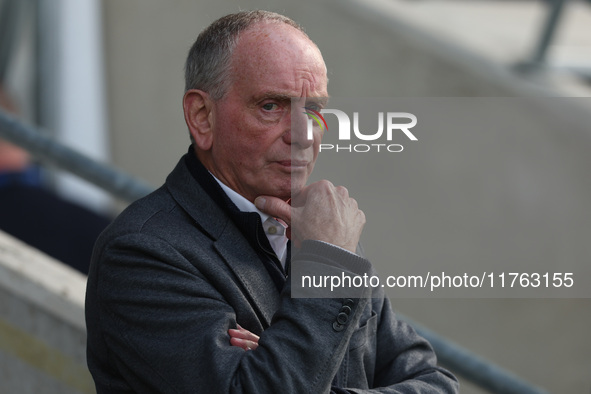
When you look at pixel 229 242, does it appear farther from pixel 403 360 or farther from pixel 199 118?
pixel 403 360

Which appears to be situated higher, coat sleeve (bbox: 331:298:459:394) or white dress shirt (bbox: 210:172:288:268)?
white dress shirt (bbox: 210:172:288:268)

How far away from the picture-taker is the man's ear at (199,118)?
1.73 metres

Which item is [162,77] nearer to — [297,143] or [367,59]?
[367,59]

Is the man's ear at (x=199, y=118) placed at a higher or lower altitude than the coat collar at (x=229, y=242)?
higher

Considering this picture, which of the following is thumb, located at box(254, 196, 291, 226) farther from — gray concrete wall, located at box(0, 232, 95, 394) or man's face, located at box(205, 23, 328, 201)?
gray concrete wall, located at box(0, 232, 95, 394)

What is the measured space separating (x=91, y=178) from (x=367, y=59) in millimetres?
2993

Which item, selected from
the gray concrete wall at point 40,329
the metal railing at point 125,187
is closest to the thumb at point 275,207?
the metal railing at point 125,187

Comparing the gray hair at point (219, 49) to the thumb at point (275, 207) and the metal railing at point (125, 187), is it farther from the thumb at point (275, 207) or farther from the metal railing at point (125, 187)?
the metal railing at point (125, 187)

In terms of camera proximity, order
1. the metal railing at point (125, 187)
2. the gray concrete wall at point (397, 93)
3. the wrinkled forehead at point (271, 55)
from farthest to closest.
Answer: the gray concrete wall at point (397, 93) → the metal railing at point (125, 187) → the wrinkled forehead at point (271, 55)

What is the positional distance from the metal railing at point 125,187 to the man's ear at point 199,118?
1.11 m

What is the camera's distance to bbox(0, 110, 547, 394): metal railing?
2.63m

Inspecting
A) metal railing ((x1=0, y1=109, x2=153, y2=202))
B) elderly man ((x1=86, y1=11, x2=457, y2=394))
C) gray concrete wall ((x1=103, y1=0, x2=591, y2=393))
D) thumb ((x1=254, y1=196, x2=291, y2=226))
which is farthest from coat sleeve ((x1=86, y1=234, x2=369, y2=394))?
gray concrete wall ((x1=103, y1=0, x2=591, y2=393))

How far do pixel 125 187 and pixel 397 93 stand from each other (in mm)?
2956

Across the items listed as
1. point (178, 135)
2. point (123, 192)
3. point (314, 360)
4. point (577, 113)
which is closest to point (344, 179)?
point (314, 360)
